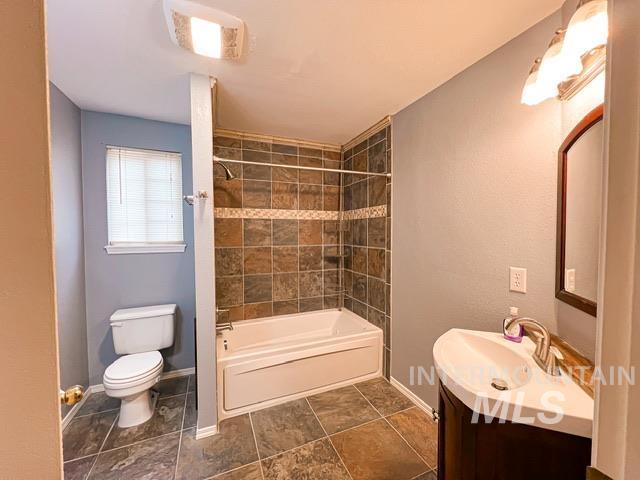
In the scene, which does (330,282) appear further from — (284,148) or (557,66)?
(557,66)

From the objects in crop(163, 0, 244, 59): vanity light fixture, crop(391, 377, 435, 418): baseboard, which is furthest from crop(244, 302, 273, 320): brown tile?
crop(163, 0, 244, 59): vanity light fixture

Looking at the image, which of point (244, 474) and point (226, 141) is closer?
point (244, 474)

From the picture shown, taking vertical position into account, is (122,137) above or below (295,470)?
above

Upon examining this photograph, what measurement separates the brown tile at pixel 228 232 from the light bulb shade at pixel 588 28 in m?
2.54

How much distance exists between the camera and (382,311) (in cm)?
242

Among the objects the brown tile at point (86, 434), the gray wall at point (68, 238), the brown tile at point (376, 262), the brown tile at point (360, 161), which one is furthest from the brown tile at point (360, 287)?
the gray wall at point (68, 238)

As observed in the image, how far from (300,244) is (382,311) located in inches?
45.4

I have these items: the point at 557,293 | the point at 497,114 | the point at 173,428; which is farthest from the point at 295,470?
the point at 497,114

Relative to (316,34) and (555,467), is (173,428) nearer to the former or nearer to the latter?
(555,467)

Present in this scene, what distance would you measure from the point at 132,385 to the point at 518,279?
8.26ft

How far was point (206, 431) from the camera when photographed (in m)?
1.74

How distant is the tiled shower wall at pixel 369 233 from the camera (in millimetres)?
2361

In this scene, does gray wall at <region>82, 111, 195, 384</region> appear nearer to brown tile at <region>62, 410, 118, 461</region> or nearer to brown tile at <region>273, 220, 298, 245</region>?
brown tile at <region>62, 410, 118, 461</region>

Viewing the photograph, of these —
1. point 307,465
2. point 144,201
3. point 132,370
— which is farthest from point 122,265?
point 307,465
